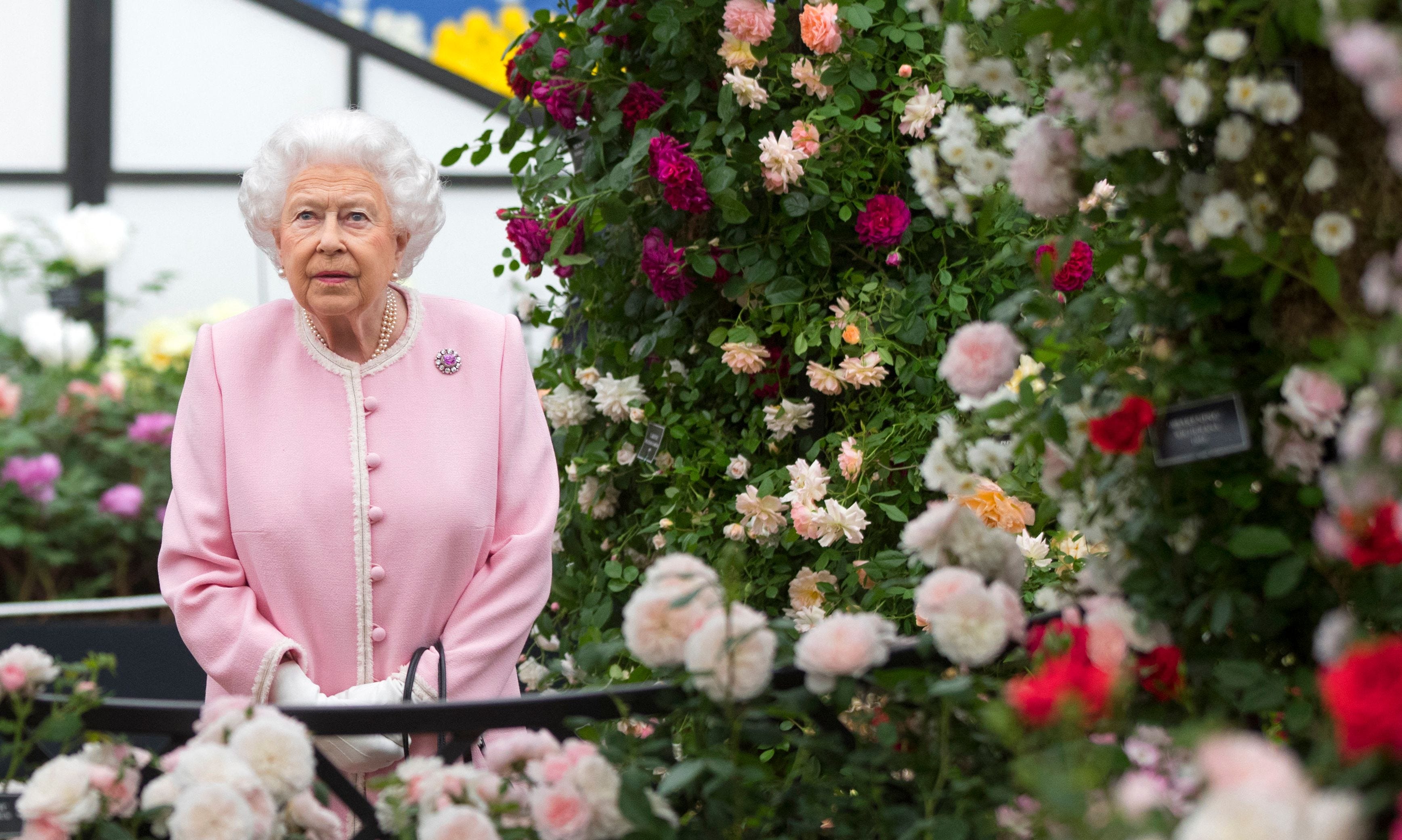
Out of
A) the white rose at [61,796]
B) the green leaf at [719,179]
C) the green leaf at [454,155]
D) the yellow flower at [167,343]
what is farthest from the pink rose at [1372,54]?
Result: the yellow flower at [167,343]

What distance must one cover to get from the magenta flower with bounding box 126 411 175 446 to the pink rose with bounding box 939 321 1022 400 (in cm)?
355

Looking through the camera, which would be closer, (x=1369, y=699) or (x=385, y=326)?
(x=1369, y=699)

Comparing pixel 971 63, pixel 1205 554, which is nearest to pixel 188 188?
pixel 971 63

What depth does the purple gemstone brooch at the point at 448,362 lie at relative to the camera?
5.98ft

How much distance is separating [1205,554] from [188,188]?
14.3 feet

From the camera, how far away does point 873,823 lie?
120cm

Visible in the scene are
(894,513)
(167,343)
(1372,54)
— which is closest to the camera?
(1372,54)

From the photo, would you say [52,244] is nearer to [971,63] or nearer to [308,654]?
[308,654]

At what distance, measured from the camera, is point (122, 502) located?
4094mm

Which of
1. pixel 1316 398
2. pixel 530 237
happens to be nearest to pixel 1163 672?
pixel 1316 398

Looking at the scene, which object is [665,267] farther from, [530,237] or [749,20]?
[749,20]

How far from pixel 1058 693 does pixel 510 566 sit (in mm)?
971

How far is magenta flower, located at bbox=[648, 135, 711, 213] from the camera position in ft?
6.96

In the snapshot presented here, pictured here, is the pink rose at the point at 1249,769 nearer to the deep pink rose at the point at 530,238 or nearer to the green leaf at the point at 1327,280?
the green leaf at the point at 1327,280
